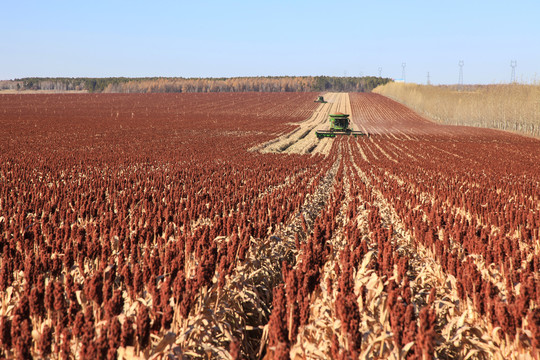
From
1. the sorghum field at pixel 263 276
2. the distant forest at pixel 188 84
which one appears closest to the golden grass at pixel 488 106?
the sorghum field at pixel 263 276

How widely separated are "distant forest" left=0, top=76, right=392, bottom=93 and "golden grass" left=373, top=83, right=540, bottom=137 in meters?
83.2

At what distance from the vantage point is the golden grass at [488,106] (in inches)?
2003

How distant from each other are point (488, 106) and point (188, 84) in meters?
119

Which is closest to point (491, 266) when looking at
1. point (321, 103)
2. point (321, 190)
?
point (321, 190)

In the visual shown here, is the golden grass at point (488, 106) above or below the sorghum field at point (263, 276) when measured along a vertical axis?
above

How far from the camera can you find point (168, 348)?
3.49 meters

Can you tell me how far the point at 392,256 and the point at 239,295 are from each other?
2069mm

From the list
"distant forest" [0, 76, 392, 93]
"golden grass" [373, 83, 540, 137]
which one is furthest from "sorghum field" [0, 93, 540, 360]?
"distant forest" [0, 76, 392, 93]

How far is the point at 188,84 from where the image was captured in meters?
162

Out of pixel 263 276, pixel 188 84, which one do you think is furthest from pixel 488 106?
pixel 188 84

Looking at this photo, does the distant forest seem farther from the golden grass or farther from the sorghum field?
the sorghum field

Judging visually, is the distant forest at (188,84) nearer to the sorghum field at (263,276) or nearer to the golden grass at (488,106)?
the golden grass at (488,106)

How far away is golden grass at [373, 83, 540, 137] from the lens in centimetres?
5088

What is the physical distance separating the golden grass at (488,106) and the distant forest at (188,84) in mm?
83200
